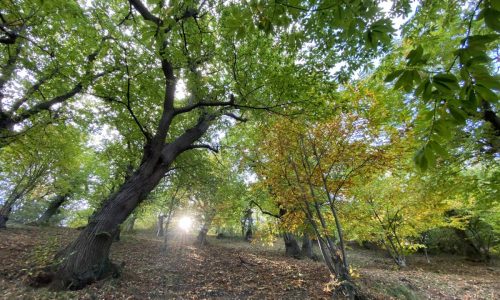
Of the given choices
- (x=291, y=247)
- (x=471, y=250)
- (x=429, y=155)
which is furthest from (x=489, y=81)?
(x=471, y=250)

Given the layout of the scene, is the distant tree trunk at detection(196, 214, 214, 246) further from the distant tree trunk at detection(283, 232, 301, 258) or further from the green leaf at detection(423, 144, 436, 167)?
the green leaf at detection(423, 144, 436, 167)

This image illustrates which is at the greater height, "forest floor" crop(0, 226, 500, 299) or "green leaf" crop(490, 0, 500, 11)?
"green leaf" crop(490, 0, 500, 11)

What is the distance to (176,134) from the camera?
8969 mm

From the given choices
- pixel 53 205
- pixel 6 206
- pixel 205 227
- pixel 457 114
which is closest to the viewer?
pixel 457 114

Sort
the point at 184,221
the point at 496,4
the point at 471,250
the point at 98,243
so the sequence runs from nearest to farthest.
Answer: the point at 496,4, the point at 98,243, the point at 471,250, the point at 184,221

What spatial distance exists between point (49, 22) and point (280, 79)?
580 cm

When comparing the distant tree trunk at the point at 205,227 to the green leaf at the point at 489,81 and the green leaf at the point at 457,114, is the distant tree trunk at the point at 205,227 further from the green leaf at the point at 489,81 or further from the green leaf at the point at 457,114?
the green leaf at the point at 489,81

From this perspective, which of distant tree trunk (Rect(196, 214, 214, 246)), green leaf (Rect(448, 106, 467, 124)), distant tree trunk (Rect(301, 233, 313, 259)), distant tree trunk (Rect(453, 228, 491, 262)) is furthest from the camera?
distant tree trunk (Rect(453, 228, 491, 262))

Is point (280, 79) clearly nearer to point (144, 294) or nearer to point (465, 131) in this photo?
point (465, 131)

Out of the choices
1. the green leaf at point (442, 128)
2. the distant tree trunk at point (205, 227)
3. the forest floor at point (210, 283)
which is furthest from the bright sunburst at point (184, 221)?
the green leaf at point (442, 128)

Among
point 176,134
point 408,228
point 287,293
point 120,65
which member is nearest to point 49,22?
point 120,65

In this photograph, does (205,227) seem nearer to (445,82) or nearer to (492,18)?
(445,82)

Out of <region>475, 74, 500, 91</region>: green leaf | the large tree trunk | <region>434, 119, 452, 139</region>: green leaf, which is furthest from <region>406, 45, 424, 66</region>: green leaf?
the large tree trunk

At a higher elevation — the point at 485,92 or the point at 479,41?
the point at 479,41
